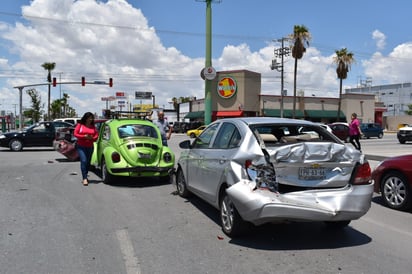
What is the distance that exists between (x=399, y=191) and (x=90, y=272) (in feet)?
17.8

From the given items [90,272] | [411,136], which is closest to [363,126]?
[411,136]

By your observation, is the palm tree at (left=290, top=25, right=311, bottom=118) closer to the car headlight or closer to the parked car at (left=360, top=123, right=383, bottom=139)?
the parked car at (left=360, top=123, right=383, bottom=139)

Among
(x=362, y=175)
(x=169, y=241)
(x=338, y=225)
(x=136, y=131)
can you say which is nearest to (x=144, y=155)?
(x=136, y=131)

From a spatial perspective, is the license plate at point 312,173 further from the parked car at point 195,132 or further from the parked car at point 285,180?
the parked car at point 195,132

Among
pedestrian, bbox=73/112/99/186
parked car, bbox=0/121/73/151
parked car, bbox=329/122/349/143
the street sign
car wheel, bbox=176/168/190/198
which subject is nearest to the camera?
car wheel, bbox=176/168/190/198

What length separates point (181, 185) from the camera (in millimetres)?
7801

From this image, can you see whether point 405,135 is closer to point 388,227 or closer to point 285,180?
point 388,227

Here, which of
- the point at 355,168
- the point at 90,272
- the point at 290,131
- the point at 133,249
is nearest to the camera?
the point at 90,272

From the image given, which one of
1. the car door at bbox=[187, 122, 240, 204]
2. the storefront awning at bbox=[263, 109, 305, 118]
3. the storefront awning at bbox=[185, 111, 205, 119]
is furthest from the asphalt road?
the storefront awning at bbox=[185, 111, 205, 119]

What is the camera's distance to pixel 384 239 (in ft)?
17.4

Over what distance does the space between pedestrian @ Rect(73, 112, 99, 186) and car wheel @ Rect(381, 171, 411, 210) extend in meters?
6.33

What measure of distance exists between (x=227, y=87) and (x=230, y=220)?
46.7 metres

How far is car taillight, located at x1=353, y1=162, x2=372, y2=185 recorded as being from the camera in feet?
16.6

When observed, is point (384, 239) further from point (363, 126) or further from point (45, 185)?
point (363, 126)
